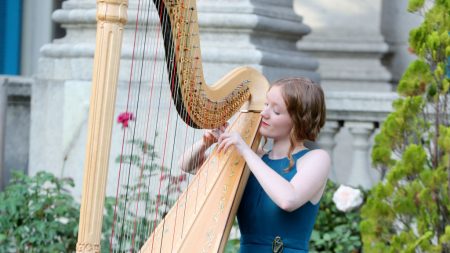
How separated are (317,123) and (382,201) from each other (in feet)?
5.81

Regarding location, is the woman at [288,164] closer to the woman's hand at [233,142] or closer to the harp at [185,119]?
the woman's hand at [233,142]

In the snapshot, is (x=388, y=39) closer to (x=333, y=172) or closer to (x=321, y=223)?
(x=333, y=172)

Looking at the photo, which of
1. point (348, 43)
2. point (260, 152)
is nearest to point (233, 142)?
point (260, 152)

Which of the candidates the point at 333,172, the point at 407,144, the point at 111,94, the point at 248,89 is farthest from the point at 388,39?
the point at 111,94

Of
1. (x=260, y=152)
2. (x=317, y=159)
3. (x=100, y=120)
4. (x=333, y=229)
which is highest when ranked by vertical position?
(x=100, y=120)

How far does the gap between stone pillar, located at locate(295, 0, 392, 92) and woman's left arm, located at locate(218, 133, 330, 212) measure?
4.96m

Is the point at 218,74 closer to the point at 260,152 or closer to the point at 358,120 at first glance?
the point at 358,120

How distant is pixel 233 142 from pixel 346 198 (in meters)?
2.77

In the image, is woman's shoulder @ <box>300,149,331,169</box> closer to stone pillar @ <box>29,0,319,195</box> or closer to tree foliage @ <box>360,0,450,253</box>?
tree foliage @ <box>360,0,450,253</box>

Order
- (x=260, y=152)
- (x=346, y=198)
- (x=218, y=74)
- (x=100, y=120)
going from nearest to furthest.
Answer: (x=100, y=120) < (x=260, y=152) < (x=346, y=198) < (x=218, y=74)

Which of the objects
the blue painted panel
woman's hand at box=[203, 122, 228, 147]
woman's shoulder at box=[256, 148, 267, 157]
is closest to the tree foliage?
woman's shoulder at box=[256, 148, 267, 157]

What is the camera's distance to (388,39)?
9.62 metres

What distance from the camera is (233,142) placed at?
4.55 m

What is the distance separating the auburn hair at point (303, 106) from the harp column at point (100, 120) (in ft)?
4.02
